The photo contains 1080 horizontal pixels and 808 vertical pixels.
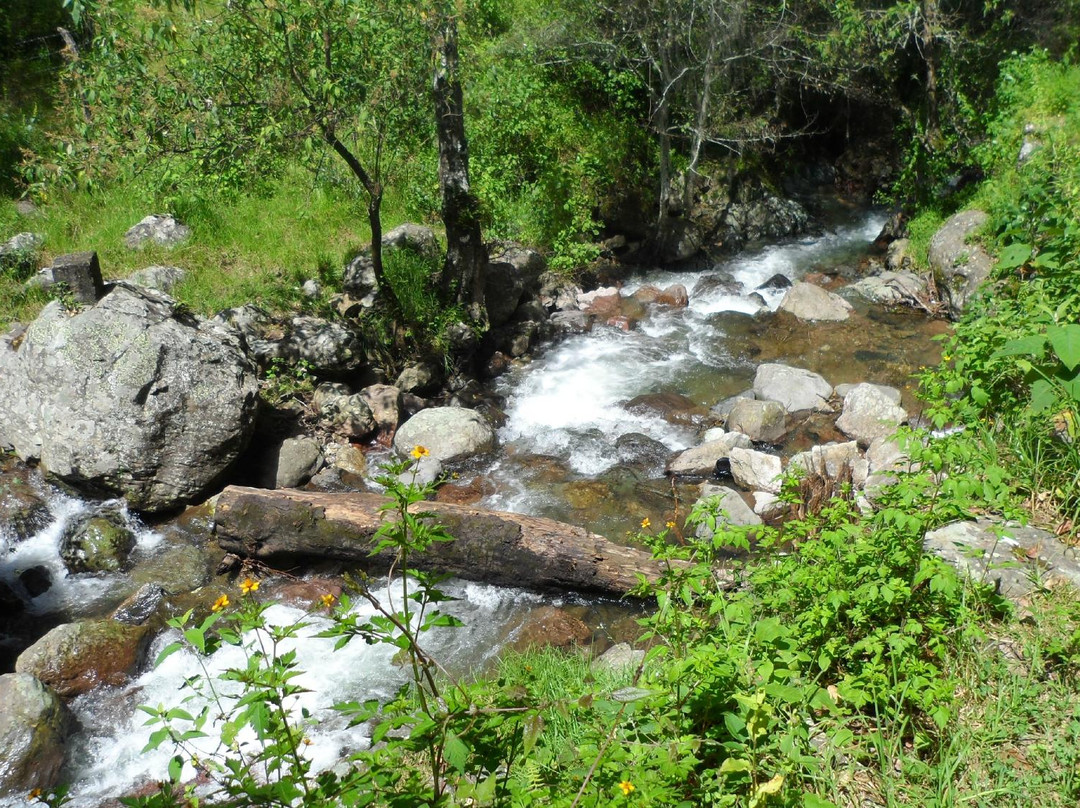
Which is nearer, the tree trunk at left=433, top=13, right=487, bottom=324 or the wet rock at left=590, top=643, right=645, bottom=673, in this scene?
the wet rock at left=590, top=643, right=645, bottom=673

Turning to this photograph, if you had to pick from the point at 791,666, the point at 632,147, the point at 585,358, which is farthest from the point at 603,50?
the point at 791,666

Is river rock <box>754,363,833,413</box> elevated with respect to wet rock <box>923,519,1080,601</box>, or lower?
lower

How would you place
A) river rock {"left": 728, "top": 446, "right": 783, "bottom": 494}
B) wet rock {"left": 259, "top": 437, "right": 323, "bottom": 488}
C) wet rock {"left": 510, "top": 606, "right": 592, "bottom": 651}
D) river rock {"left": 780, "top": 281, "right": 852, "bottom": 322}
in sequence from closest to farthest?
wet rock {"left": 510, "top": 606, "right": 592, "bottom": 651}, river rock {"left": 728, "top": 446, "right": 783, "bottom": 494}, wet rock {"left": 259, "top": 437, "right": 323, "bottom": 488}, river rock {"left": 780, "top": 281, "right": 852, "bottom": 322}

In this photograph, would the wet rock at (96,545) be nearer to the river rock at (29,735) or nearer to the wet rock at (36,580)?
the wet rock at (36,580)

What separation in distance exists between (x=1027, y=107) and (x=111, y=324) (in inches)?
490

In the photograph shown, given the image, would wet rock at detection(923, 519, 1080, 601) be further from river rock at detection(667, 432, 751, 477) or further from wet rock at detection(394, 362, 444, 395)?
wet rock at detection(394, 362, 444, 395)

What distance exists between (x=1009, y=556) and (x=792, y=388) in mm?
5617

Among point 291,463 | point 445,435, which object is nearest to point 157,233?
point 291,463

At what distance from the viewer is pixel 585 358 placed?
1047 centimetres

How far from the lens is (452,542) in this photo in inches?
237

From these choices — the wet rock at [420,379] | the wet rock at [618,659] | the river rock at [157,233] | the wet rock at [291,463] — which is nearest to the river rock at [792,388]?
the wet rock at [420,379]

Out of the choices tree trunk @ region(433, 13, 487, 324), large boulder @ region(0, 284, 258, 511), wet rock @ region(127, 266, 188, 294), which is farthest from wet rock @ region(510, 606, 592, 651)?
wet rock @ region(127, 266, 188, 294)

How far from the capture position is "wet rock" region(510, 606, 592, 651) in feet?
18.4

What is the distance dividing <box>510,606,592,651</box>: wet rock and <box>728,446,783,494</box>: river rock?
8.33 ft
